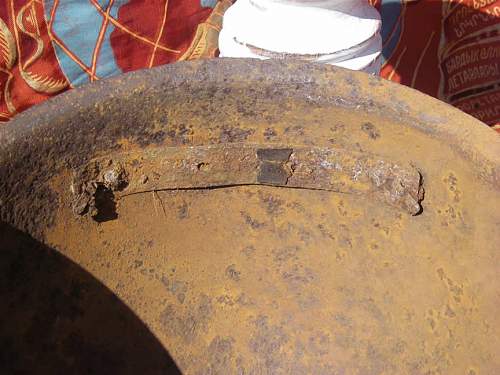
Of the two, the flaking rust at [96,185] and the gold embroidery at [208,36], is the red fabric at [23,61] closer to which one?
the gold embroidery at [208,36]

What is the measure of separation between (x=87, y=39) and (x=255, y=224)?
94 centimetres

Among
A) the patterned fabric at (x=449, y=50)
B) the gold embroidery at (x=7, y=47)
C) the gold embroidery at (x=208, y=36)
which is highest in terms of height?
the gold embroidery at (x=7, y=47)

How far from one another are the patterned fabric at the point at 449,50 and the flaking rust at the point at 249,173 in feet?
3.22

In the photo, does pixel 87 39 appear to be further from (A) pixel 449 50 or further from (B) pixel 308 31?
(A) pixel 449 50

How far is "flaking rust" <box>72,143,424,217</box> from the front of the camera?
3.08 feet

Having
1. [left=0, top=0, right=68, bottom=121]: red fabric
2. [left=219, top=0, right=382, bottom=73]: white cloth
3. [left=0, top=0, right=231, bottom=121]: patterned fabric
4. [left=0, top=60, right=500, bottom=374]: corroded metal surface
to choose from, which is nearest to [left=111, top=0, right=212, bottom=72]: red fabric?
[left=0, top=0, right=231, bottom=121]: patterned fabric

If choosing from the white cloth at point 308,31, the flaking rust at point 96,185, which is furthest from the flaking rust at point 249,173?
the white cloth at point 308,31

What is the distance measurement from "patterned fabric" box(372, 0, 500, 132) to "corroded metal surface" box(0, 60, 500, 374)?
99 cm

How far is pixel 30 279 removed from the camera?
929 mm

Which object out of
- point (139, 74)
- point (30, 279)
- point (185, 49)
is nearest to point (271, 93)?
point (139, 74)

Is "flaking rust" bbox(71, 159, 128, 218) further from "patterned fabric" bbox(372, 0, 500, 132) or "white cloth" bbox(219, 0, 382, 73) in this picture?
"patterned fabric" bbox(372, 0, 500, 132)

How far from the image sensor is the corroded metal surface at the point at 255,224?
34.3 inches

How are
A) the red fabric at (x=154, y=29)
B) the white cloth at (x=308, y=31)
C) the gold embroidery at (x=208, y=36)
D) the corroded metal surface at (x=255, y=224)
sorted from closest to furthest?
the corroded metal surface at (x=255, y=224) → the white cloth at (x=308, y=31) → the red fabric at (x=154, y=29) → the gold embroidery at (x=208, y=36)

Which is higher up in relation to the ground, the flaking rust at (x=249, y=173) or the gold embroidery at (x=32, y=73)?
the flaking rust at (x=249, y=173)
